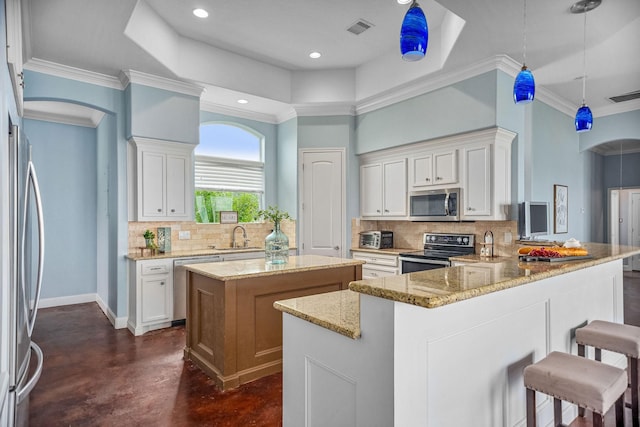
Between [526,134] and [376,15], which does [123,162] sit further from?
[526,134]

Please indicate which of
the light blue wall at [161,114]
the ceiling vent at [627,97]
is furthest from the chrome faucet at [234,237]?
the ceiling vent at [627,97]

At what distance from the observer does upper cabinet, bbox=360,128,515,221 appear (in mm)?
4129

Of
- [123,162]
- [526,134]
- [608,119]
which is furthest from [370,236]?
[608,119]

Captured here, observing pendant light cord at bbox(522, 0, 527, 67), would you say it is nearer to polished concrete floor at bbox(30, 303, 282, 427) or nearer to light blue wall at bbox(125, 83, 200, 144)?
polished concrete floor at bbox(30, 303, 282, 427)

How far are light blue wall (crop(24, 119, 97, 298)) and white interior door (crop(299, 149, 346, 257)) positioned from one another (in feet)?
11.3

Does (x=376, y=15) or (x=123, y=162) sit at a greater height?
(x=376, y=15)

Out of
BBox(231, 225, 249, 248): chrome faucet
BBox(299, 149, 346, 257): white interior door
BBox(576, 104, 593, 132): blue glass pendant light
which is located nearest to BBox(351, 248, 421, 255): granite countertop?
BBox(299, 149, 346, 257): white interior door

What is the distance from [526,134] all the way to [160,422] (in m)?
4.93

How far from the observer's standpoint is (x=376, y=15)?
12.8 ft

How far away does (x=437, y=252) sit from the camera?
4801 mm

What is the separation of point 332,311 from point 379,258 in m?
3.47

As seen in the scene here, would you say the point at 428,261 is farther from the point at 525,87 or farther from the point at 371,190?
the point at 525,87

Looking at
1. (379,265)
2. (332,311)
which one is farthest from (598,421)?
(379,265)

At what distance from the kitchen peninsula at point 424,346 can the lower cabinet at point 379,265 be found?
2.69 meters
